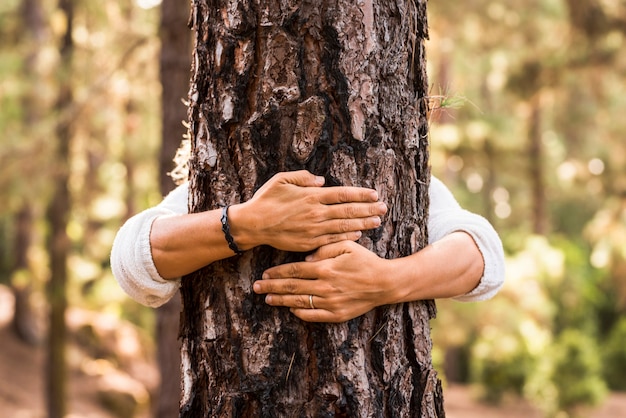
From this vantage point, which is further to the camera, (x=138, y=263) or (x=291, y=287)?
(x=138, y=263)

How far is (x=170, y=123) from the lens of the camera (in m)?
5.38

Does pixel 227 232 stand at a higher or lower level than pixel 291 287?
higher

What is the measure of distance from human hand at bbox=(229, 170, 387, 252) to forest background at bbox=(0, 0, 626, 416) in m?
0.51

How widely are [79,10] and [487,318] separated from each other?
7.05 m

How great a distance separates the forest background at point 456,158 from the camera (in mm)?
8148

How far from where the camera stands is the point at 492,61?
14195 mm

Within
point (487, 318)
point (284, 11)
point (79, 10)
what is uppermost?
point (79, 10)

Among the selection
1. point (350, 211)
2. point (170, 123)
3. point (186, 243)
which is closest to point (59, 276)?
point (170, 123)

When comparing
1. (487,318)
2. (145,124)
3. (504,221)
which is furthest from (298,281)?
(504,221)

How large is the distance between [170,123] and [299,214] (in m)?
3.76

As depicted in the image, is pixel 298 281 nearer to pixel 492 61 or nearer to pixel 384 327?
pixel 384 327

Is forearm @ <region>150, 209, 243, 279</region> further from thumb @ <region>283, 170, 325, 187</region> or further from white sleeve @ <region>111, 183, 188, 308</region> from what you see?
thumb @ <region>283, 170, 325, 187</region>

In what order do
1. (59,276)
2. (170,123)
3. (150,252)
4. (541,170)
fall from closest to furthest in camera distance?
(150,252), (170,123), (59,276), (541,170)

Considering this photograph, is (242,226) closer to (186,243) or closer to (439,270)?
(186,243)
